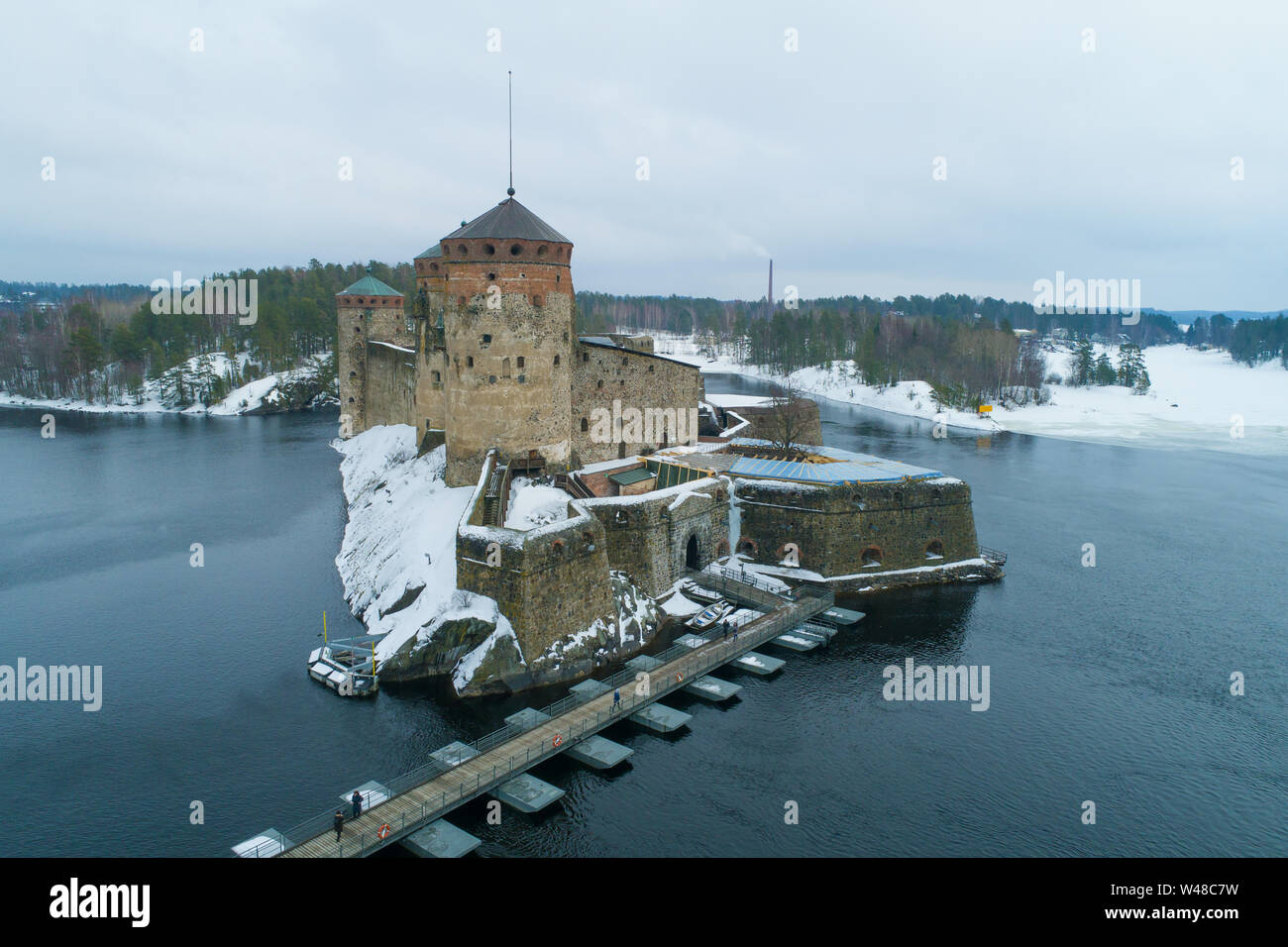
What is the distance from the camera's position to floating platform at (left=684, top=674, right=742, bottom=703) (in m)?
28.3

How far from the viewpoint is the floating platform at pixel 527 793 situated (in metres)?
22.0

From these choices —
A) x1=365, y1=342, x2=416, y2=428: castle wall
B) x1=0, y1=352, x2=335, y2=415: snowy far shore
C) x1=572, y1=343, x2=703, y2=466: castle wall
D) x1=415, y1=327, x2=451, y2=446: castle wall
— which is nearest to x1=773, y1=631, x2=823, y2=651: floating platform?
x1=572, y1=343, x2=703, y2=466: castle wall

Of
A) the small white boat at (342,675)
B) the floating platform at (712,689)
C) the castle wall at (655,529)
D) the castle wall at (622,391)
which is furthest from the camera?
the castle wall at (622,391)

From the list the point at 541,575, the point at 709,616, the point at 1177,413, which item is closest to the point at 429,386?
the point at 541,575

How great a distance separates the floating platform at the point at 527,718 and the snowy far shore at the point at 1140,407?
7905 cm

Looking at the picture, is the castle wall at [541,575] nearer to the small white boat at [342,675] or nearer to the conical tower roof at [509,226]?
the small white boat at [342,675]

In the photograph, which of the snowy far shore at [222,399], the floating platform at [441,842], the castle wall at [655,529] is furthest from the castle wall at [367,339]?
the floating platform at [441,842]

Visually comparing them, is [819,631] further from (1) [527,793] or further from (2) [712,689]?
(1) [527,793]

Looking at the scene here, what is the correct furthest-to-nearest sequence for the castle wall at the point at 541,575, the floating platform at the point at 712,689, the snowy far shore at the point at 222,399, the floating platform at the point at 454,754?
the snowy far shore at the point at 222,399 → the castle wall at the point at 541,575 → the floating platform at the point at 712,689 → the floating platform at the point at 454,754

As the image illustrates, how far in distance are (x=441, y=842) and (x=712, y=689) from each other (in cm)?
1127

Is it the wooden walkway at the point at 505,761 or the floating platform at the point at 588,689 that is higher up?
the floating platform at the point at 588,689

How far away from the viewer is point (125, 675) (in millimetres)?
29344

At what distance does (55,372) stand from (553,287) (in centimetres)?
11414

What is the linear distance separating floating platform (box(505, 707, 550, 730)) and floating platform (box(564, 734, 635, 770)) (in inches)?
55.8
